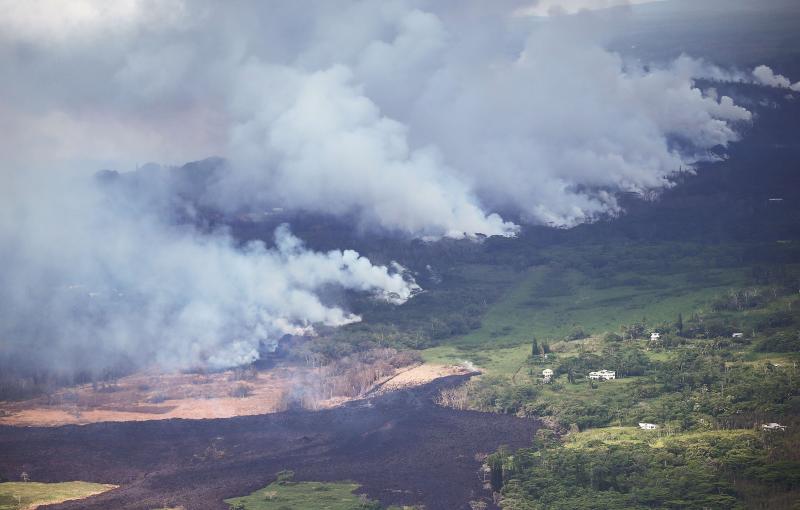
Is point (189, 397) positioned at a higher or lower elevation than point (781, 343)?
lower

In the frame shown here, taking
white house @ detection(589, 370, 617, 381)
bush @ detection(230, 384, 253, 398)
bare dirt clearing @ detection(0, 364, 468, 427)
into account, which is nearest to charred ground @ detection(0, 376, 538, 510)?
bare dirt clearing @ detection(0, 364, 468, 427)

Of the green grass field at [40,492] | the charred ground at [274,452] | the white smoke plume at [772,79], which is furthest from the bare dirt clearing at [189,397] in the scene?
the white smoke plume at [772,79]

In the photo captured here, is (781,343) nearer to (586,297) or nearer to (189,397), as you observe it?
(586,297)

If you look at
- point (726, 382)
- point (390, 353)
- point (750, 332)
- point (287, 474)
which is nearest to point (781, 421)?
point (726, 382)

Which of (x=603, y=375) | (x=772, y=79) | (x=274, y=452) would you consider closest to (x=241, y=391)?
(x=274, y=452)

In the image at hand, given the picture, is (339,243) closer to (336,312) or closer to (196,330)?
(336,312)

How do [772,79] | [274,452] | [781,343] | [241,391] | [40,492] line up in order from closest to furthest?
[40,492]
[274,452]
[781,343]
[241,391]
[772,79]
